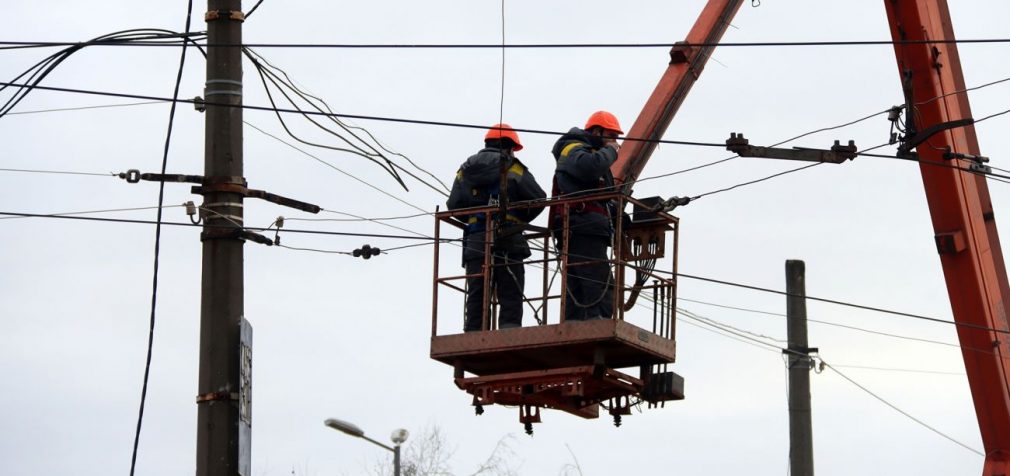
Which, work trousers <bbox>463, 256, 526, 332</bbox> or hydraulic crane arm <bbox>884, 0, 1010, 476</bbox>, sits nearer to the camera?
work trousers <bbox>463, 256, 526, 332</bbox>

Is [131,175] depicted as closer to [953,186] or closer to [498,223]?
[498,223]

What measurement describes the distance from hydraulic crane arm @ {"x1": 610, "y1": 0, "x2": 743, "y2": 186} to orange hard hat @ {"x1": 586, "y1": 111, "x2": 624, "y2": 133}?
4.41 ft

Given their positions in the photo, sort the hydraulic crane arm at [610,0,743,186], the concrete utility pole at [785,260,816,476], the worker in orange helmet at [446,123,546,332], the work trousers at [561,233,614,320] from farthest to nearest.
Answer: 1. the concrete utility pole at [785,260,816,476]
2. the hydraulic crane arm at [610,0,743,186]
3. the worker in orange helmet at [446,123,546,332]
4. the work trousers at [561,233,614,320]

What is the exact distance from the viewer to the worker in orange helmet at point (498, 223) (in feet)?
45.3

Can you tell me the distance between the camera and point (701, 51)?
16.7 m

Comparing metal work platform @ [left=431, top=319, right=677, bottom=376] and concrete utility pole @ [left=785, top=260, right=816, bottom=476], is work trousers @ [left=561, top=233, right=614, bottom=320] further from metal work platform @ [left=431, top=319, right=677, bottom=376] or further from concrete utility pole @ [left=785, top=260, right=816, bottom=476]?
concrete utility pole @ [left=785, top=260, right=816, bottom=476]

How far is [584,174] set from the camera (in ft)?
44.3

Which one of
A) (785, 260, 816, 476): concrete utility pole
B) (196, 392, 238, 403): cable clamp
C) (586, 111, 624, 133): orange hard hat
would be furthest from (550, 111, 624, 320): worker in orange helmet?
(785, 260, 816, 476): concrete utility pole

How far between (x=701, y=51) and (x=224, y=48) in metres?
6.14

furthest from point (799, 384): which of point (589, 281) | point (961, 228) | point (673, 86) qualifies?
point (589, 281)

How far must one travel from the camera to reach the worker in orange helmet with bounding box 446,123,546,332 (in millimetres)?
13805

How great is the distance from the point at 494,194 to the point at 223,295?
3.16 meters

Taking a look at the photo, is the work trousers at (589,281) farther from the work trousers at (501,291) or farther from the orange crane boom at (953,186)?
the orange crane boom at (953,186)

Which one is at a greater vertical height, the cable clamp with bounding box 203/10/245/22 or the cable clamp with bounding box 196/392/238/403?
the cable clamp with bounding box 203/10/245/22
